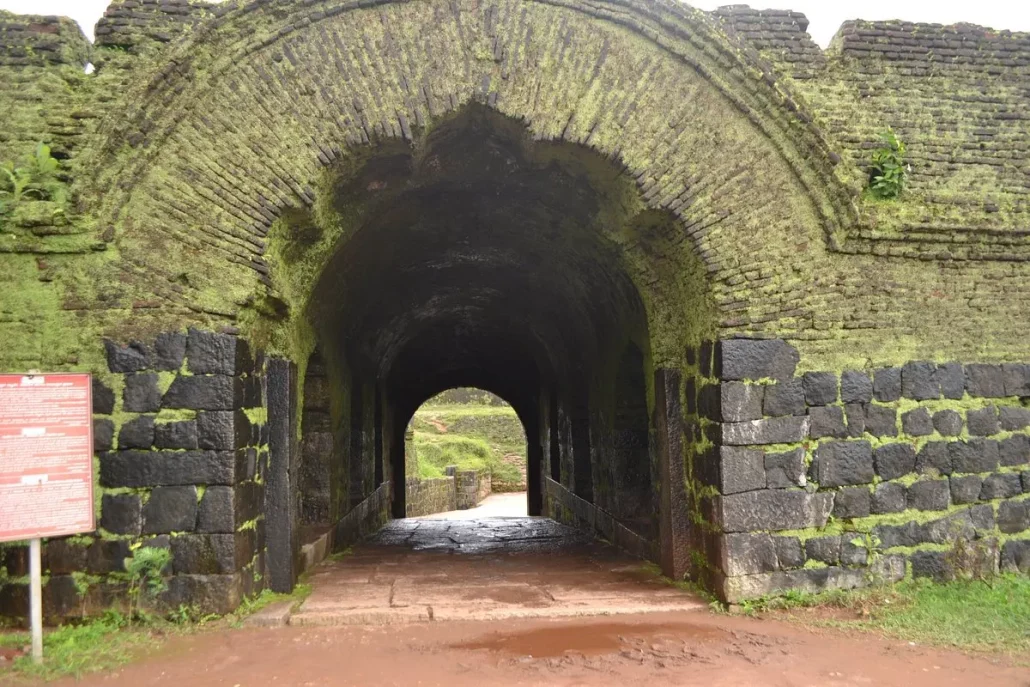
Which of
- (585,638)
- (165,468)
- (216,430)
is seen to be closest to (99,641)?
(165,468)

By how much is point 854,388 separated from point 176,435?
5.05 meters

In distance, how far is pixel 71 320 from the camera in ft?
17.1

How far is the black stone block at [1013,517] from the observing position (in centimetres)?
607

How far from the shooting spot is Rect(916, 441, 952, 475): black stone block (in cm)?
592

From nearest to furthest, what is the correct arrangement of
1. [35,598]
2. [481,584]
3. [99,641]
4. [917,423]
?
[35,598]
[99,641]
[917,423]
[481,584]

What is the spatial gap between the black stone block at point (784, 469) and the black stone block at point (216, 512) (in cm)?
391

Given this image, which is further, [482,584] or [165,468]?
[482,584]

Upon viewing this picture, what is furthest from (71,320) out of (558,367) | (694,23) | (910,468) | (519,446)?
(519,446)

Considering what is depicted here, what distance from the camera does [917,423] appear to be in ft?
19.5

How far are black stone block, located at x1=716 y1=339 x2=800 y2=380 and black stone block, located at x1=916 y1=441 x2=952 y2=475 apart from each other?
129 cm

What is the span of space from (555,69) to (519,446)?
2447cm

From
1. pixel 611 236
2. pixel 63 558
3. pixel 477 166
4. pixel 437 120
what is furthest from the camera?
pixel 477 166

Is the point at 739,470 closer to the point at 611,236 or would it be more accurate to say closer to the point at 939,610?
the point at 939,610

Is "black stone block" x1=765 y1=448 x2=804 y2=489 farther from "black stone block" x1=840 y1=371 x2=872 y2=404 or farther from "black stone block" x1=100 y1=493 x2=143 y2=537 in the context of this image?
"black stone block" x1=100 y1=493 x2=143 y2=537
